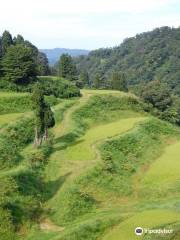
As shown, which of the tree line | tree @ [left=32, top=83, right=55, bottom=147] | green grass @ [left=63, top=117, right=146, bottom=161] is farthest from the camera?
the tree line

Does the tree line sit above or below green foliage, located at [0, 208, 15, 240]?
above

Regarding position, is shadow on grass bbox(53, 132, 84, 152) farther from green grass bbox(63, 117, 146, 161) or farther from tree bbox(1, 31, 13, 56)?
tree bbox(1, 31, 13, 56)

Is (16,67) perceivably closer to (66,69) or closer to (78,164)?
(66,69)

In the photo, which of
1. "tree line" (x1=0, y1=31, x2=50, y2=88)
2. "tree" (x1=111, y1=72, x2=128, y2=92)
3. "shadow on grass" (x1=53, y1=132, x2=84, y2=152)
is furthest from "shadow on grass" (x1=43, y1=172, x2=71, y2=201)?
"tree" (x1=111, y1=72, x2=128, y2=92)

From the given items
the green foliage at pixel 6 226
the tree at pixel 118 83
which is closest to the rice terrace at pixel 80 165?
the green foliage at pixel 6 226

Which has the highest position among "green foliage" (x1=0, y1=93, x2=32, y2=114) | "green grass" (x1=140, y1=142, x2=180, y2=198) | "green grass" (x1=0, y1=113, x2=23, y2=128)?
"green foliage" (x1=0, y1=93, x2=32, y2=114)

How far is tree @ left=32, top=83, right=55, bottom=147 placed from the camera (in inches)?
1923

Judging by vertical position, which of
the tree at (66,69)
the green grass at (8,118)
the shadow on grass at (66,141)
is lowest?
the shadow on grass at (66,141)

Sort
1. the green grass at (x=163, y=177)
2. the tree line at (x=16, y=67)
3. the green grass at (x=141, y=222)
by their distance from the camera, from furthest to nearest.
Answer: the tree line at (x=16, y=67) < the green grass at (x=163, y=177) < the green grass at (x=141, y=222)

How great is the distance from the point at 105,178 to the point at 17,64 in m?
32.1

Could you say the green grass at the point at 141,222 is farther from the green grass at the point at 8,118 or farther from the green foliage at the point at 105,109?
the green foliage at the point at 105,109

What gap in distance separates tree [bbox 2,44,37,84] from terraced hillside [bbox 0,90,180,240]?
→ 797cm

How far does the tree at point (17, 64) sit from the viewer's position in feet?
235

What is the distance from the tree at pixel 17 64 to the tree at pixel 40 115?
74.8ft
